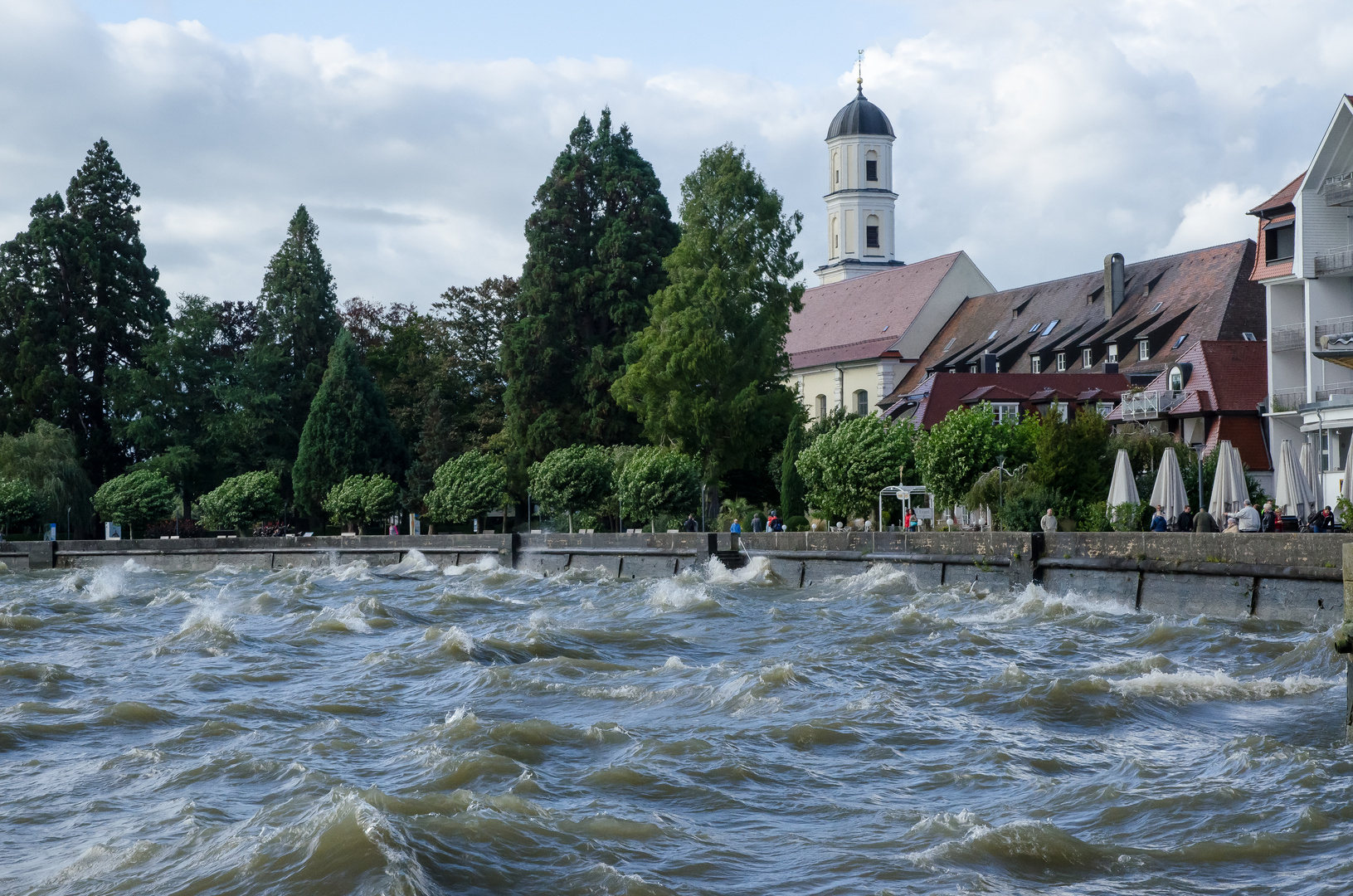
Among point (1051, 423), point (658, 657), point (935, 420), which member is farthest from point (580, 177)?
point (658, 657)

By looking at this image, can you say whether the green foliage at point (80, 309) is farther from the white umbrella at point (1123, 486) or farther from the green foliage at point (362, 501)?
the white umbrella at point (1123, 486)

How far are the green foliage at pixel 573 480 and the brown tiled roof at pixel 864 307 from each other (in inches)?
976

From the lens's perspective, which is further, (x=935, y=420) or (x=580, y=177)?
(x=580, y=177)

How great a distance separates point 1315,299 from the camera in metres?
39.3

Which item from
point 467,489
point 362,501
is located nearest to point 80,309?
point 362,501

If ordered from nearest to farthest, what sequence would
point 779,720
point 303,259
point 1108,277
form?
point 779,720, point 1108,277, point 303,259

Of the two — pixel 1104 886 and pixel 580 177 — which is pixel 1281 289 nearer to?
Result: pixel 580 177

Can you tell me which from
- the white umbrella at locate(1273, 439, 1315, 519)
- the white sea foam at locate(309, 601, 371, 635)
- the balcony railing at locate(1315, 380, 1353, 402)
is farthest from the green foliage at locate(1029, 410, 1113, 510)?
the white sea foam at locate(309, 601, 371, 635)

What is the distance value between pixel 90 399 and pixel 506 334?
2312 centimetres

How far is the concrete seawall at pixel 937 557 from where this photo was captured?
20.5m

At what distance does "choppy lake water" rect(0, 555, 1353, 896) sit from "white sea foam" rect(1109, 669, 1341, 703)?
0.18 feet

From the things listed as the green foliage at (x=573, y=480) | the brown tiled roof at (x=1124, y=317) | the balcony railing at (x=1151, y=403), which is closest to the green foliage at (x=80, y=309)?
the green foliage at (x=573, y=480)

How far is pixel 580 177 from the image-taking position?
200ft

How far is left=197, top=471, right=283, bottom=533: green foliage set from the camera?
6122 centimetres
